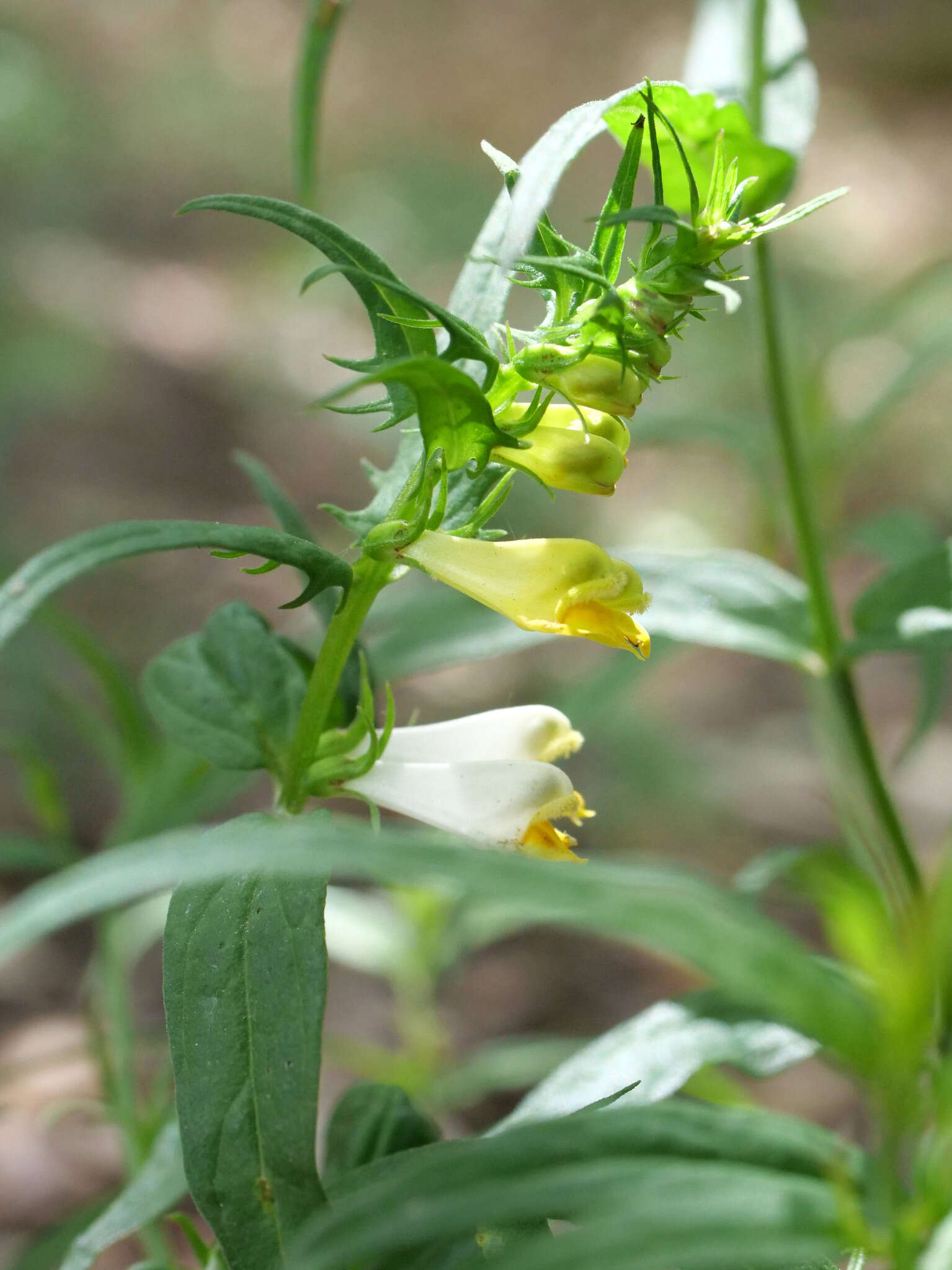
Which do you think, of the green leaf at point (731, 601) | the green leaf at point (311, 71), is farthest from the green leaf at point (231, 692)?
the green leaf at point (311, 71)

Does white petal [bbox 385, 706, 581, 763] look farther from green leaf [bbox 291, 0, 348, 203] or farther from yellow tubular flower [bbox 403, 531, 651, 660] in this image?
green leaf [bbox 291, 0, 348, 203]

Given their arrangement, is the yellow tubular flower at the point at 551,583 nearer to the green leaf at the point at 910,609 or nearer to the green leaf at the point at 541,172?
the green leaf at the point at 541,172

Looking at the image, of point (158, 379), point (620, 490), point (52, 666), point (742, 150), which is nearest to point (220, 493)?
point (158, 379)

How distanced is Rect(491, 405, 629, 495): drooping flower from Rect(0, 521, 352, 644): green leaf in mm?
126

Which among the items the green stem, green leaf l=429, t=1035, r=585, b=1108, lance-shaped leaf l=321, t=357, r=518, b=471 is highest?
lance-shaped leaf l=321, t=357, r=518, b=471

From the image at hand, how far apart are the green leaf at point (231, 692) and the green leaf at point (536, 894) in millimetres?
284

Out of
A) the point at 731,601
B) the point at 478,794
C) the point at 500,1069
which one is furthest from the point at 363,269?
the point at 500,1069

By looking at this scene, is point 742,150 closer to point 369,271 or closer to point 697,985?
point 369,271

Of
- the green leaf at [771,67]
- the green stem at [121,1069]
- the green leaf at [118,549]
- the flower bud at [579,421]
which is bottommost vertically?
the green stem at [121,1069]

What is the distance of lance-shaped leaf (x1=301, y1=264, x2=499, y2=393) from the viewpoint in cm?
52

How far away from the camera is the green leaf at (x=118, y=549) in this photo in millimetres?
510

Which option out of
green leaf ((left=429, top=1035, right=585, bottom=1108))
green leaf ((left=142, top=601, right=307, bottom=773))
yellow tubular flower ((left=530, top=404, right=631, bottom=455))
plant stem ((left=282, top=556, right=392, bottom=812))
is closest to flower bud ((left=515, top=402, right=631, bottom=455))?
yellow tubular flower ((left=530, top=404, right=631, bottom=455))

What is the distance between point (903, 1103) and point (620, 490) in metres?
2.80

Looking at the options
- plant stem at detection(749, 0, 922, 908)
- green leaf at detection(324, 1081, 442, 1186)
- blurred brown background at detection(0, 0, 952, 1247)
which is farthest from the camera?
blurred brown background at detection(0, 0, 952, 1247)
